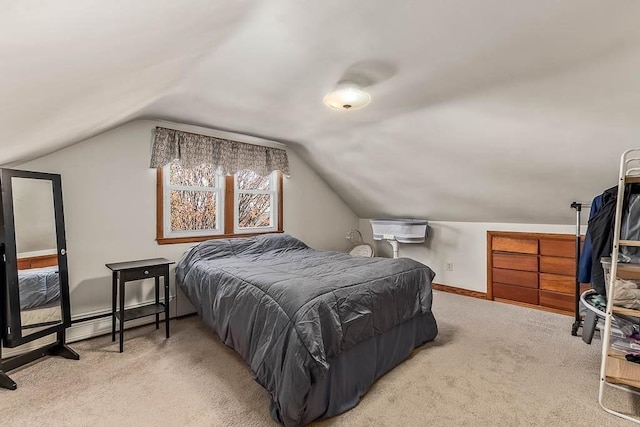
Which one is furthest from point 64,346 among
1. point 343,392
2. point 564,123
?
point 564,123

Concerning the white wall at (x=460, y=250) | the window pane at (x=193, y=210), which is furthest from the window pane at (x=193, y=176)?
the white wall at (x=460, y=250)

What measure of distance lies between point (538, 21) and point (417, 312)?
6.88ft

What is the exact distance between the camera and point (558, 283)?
145 inches

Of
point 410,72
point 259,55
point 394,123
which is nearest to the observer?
point 259,55

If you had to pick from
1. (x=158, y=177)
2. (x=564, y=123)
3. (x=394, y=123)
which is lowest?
(x=158, y=177)

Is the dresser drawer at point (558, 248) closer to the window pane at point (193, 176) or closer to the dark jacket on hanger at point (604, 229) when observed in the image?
the dark jacket on hanger at point (604, 229)

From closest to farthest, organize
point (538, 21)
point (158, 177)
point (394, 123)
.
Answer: point (538, 21)
point (394, 123)
point (158, 177)

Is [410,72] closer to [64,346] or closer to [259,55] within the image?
[259,55]

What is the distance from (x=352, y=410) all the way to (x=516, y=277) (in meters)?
3.17

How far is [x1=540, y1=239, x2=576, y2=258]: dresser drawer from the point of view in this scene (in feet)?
11.8

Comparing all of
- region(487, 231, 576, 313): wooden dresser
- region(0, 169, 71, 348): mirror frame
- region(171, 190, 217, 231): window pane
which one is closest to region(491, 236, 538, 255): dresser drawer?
region(487, 231, 576, 313): wooden dresser

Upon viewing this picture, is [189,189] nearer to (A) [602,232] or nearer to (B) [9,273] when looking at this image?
(B) [9,273]

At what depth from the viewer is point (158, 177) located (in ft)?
11.0

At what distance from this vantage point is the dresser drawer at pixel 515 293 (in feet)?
12.7
